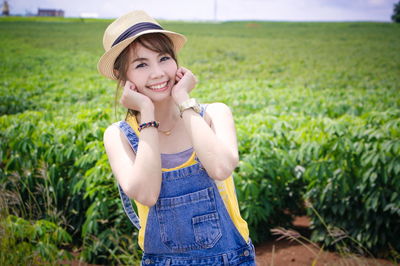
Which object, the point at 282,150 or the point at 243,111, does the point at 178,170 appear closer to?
the point at 282,150

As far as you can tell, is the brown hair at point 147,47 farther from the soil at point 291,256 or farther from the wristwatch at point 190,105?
the soil at point 291,256

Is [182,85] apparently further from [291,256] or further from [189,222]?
[291,256]

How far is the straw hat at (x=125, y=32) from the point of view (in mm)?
1251

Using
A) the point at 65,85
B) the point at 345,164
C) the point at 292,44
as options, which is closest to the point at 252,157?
the point at 345,164

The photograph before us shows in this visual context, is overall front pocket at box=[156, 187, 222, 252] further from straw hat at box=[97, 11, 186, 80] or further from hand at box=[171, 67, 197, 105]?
straw hat at box=[97, 11, 186, 80]

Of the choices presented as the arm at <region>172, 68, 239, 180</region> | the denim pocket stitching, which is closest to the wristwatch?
the arm at <region>172, 68, 239, 180</region>

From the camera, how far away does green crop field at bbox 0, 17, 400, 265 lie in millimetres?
2525

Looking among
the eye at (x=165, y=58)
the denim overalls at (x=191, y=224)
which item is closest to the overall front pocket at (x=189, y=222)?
the denim overalls at (x=191, y=224)

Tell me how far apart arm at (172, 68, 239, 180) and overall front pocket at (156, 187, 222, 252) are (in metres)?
0.11

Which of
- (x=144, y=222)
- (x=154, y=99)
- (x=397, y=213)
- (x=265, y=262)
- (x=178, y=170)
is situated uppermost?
(x=154, y=99)

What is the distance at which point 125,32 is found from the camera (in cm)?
128

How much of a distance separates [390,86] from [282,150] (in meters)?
2.98

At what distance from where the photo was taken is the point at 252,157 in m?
2.78

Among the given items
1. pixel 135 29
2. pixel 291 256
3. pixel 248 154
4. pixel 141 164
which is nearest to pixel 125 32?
pixel 135 29
